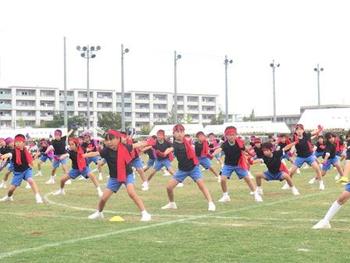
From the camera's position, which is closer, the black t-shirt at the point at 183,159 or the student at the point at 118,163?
the student at the point at 118,163

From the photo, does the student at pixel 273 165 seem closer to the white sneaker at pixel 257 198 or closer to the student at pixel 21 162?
the white sneaker at pixel 257 198

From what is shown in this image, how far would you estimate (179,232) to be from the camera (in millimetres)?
10516

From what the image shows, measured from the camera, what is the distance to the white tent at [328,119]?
2169 inches

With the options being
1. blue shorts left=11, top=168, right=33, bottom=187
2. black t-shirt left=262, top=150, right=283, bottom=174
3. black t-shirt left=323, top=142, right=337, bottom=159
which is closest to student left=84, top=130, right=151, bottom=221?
blue shorts left=11, top=168, right=33, bottom=187

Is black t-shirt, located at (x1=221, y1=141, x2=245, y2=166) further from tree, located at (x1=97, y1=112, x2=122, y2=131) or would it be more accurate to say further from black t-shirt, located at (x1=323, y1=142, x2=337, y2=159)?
tree, located at (x1=97, y1=112, x2=122, y2=131)

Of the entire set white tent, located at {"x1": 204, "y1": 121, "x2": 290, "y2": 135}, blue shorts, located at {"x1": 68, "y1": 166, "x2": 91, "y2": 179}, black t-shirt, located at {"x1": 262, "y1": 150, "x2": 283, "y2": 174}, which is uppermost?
white tent, located at {"x1": 204, "y1": 121, "x2": 290, "y2": 135}

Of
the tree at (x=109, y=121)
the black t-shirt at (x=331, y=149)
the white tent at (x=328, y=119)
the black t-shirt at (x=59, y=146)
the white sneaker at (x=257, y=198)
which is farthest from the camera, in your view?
the tree at (x=109, y=121)

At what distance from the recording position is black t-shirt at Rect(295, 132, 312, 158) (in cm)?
1947

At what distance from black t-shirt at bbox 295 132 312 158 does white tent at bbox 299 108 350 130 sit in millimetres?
36336

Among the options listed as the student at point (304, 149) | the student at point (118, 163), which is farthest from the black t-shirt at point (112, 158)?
the student at point (304, 149)

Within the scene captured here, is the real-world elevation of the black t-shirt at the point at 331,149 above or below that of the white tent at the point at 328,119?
below

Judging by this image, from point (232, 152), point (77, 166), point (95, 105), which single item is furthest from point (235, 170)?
point (95, 105)

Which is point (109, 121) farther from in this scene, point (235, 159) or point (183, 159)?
point (183, 159)

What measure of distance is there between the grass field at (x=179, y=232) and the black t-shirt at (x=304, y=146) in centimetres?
268
